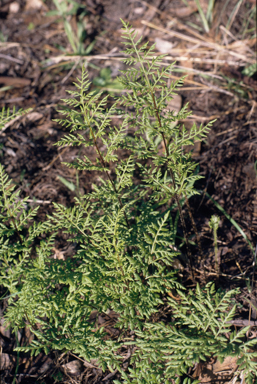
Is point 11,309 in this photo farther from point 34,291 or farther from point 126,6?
point 126,6

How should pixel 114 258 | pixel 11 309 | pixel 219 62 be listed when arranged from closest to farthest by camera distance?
pixel 114 258
pixel 11 309
pixel 219 62

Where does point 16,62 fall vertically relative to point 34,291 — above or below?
above

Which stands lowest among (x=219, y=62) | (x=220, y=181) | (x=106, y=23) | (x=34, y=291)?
(x=220, y=181)

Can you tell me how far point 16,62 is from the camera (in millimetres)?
4930

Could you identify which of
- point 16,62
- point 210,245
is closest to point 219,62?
point 210,245

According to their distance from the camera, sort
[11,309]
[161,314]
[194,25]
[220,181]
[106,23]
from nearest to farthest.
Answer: [11,309] → [161,314] → [220,181] → [194,25] → [106,23]

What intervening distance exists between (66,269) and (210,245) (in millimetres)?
1345

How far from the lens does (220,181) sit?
127 inches

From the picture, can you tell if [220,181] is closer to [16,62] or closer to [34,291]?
[34,291]

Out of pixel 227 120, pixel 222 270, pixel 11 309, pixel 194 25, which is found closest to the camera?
pixel 11 309

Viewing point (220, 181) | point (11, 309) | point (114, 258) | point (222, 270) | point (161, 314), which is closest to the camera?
point (114, 258)

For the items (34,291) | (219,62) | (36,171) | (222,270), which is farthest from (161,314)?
(219,62)

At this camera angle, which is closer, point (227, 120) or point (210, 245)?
A: point (210, 245)

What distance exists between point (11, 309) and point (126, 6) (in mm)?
4901
